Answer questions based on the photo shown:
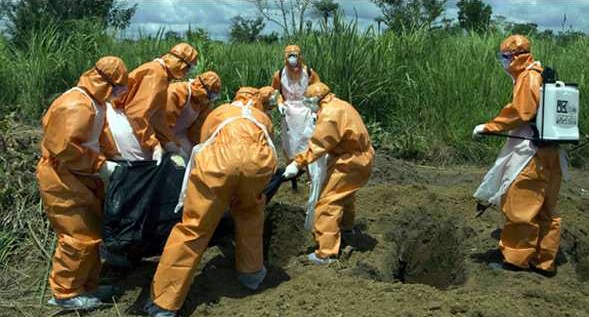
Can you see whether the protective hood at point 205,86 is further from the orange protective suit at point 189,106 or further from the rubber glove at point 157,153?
the rubber glove at point 157,153

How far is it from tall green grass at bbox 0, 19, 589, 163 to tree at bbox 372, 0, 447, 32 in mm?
467

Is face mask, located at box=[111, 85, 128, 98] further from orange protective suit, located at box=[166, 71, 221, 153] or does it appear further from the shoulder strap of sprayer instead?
the shoulder strap of sprayer

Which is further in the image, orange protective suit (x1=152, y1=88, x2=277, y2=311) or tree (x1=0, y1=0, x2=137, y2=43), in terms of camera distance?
tree (x1=0, y1=0, x2=137, y2=43)

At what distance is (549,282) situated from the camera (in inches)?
216

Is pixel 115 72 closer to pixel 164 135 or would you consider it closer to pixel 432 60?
pixel 164 135

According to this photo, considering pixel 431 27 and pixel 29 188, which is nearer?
→ pixel 29 188

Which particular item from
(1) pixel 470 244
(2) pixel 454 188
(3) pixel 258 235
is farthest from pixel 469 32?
(3) pixel 258 235

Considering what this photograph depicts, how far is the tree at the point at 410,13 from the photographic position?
39.2 feet

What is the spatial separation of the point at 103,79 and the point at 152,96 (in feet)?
2.40

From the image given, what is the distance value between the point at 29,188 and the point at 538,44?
29.6 ft

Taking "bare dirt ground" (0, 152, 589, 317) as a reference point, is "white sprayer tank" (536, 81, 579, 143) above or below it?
above

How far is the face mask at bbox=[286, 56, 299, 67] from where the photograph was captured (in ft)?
25.1

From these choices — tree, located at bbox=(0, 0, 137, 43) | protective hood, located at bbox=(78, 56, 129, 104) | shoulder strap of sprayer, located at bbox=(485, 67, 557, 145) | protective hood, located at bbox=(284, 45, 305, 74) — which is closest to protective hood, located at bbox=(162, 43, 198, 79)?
protective hood, located at bbox=(78, 56, 129, 104)

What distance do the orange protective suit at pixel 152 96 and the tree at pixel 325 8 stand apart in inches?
212
